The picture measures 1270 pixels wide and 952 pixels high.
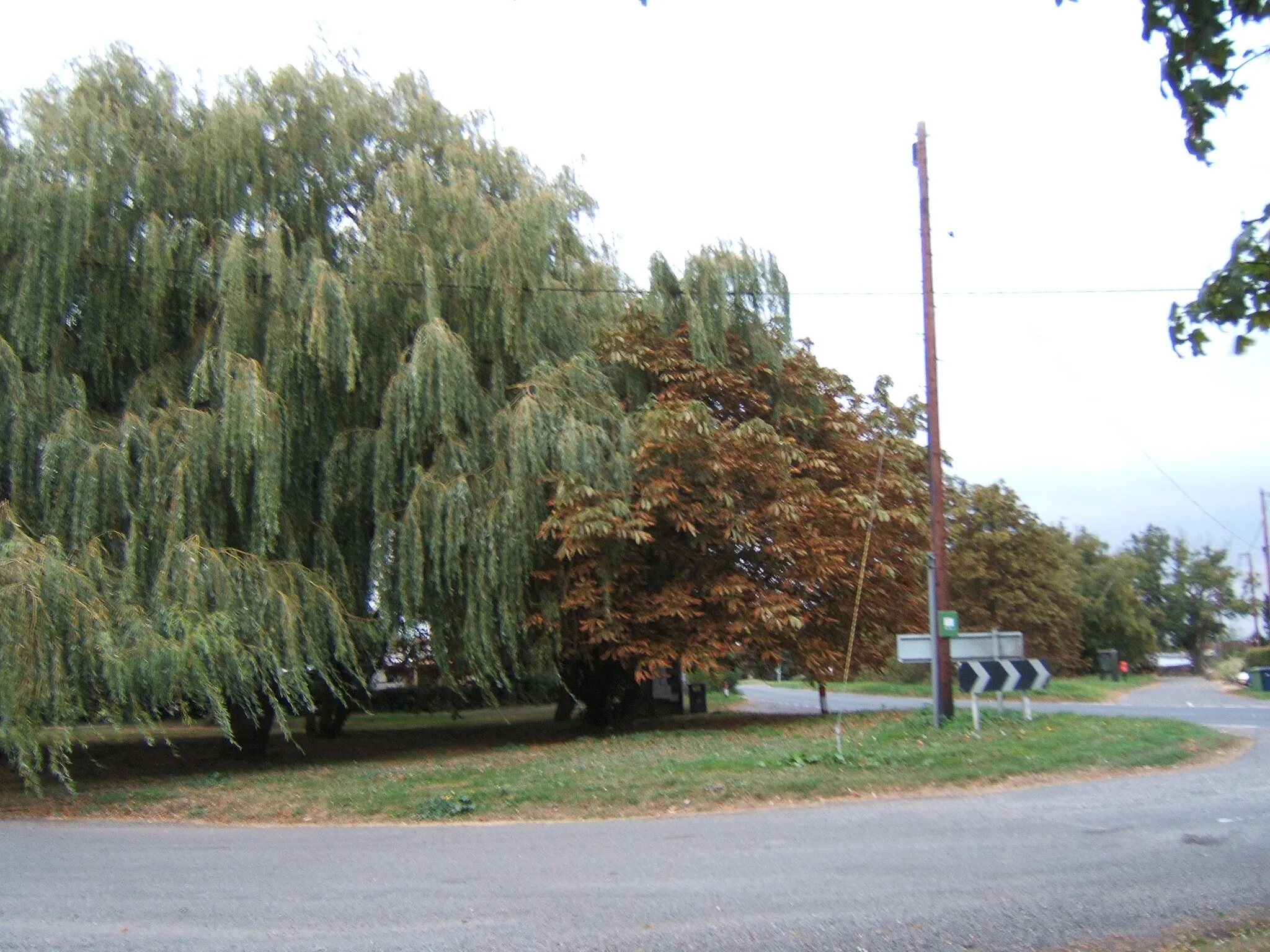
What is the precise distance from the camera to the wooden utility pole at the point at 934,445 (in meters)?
16.8

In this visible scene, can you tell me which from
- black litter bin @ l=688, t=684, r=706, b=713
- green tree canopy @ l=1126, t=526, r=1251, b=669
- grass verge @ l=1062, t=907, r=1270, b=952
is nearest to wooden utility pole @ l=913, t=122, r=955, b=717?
grass verge @ l=1062, t=907, r=1270, b=952

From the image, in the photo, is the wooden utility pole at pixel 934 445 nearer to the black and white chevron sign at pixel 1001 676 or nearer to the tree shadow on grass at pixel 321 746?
the black and white chevron sign at pixel 1001 676

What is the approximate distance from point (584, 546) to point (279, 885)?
9.30m

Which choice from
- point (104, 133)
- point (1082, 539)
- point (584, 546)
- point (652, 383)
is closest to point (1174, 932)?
point (584, 546)

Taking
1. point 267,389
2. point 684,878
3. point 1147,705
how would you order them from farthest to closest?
point 1147,705 → point 267,389 → point 684,878

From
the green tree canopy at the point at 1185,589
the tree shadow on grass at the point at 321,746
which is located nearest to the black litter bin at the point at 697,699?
the tree shadow on grass at the point at 321,746

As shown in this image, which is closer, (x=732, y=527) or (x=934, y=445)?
(x=934, y=445)

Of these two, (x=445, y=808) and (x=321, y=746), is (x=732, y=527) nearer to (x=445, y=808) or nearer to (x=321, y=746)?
(x=445, y=808)

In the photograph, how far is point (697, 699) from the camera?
28938 mm

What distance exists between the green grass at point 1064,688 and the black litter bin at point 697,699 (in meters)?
2.75

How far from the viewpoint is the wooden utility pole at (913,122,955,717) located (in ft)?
55.3

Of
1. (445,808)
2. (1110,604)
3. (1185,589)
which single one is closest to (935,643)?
(445,808)

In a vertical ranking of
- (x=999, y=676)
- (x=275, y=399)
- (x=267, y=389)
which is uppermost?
(x=267, y=389)

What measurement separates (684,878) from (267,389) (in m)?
10.8
